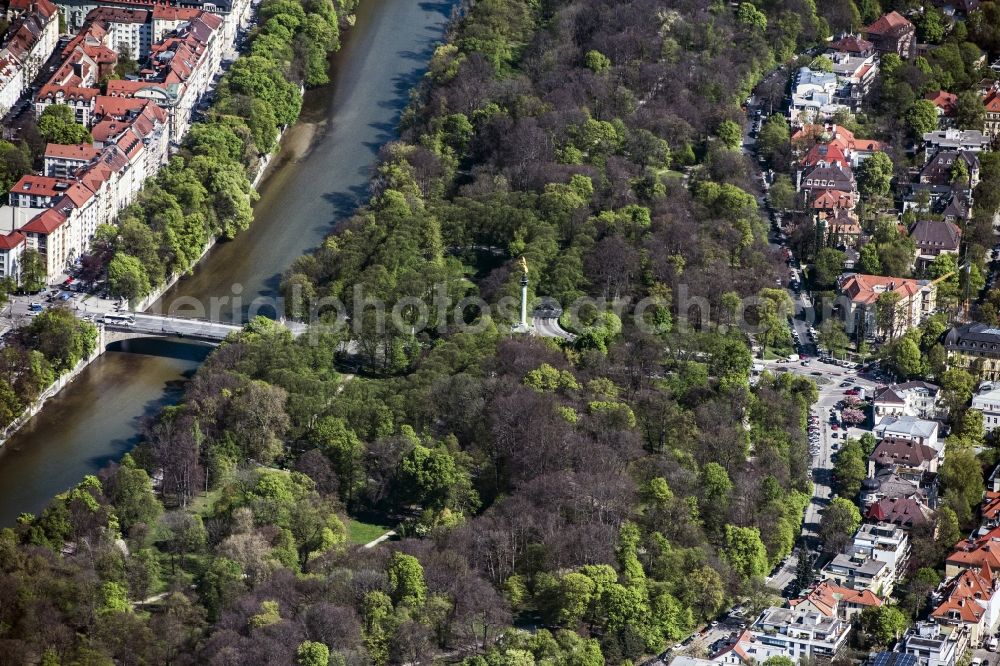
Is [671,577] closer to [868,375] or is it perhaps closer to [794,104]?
[868,375]

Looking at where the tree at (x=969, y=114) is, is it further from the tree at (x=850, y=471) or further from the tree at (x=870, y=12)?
the tree at (x=850, y=471)

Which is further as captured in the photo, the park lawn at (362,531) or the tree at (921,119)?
the tree at (921,119)

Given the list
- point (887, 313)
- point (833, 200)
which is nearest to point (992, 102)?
point (833, 200)

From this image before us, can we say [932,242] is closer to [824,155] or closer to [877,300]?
[877,300]

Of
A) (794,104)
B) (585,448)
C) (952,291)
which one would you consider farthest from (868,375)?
(794,104)

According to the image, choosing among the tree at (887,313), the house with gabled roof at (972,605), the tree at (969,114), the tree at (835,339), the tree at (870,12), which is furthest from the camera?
the tree at (870,12)

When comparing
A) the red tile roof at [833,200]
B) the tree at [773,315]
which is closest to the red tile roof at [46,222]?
the tree at [773,315]
